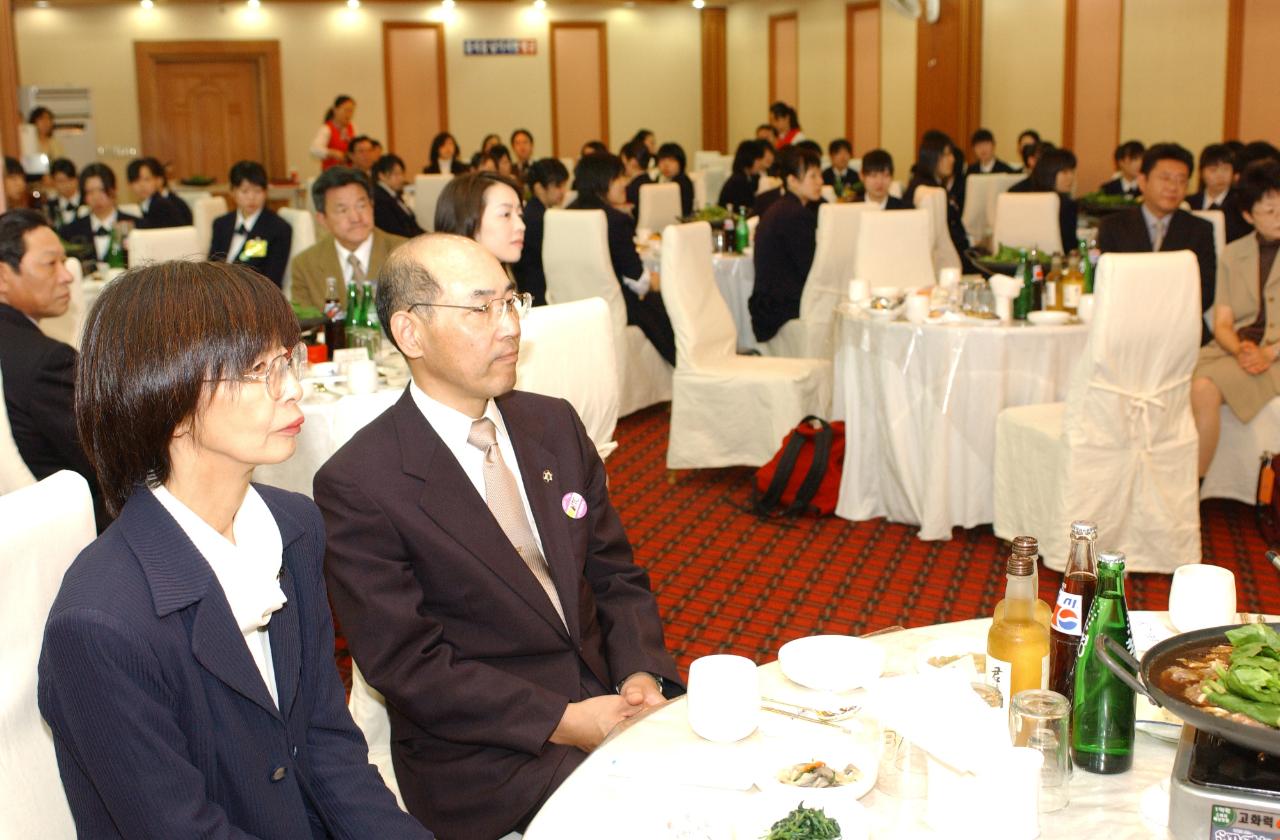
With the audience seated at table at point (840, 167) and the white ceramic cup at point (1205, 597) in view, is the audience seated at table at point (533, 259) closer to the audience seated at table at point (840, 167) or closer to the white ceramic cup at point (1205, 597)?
the white ceramic cup at point (1205, 597)

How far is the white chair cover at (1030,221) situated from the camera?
25.1 feet

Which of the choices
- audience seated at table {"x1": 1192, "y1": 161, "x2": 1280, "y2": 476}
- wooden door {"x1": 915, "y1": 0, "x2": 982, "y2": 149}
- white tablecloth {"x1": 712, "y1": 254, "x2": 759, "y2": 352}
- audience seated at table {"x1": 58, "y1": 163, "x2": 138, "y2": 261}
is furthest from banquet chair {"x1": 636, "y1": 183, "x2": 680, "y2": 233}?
audience seated at table {"x1": 1192, "y1": 161, "x2": 1280, "y2": 476}

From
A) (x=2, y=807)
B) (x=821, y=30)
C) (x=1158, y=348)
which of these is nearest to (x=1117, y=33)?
(x=821, y=30)

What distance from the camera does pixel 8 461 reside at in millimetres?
3131

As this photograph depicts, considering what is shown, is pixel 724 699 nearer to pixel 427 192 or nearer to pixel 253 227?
pixel 253 227

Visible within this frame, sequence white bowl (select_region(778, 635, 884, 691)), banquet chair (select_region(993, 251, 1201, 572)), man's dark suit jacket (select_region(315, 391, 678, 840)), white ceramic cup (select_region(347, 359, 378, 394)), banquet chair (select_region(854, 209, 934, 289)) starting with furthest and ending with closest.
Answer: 1. banquet chair (select_region(854, 209, 934, 289))
2. banquet chair (select_region(993, 251, 1201, 572))
3. white ceramic cup (select_region(347, 359, 378, 394))
4. man's dark suit jacket (select_region(315, 391, 678, 840))
5. white bowl (select_region(778, 635, 884, 691))

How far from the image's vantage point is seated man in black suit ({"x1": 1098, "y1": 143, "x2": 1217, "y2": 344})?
5508 millimetres

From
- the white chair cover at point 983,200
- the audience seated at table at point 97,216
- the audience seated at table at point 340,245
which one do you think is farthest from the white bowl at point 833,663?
the white chair cover at point 983,200

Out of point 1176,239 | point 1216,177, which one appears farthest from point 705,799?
point 1216,177

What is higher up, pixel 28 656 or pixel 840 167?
pixel 840 167

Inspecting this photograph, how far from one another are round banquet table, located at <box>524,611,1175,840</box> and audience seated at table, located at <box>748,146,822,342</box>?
537 cm

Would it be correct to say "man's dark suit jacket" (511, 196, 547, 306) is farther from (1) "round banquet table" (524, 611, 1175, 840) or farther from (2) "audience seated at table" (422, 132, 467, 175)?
(2) "audience seated at table" (422, 132, 467, 175)

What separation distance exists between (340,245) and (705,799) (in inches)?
150

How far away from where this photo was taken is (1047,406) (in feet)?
15.4
